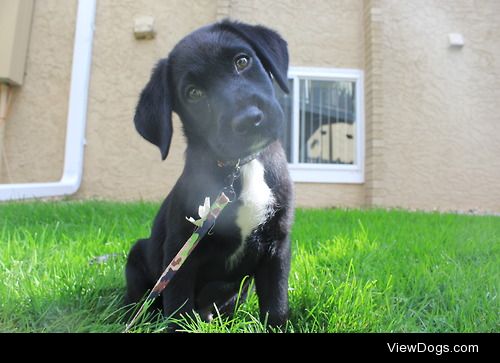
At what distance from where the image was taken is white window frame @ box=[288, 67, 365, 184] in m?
6.76

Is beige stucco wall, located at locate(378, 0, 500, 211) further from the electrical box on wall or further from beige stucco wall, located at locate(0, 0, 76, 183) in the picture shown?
the electrical box on wall

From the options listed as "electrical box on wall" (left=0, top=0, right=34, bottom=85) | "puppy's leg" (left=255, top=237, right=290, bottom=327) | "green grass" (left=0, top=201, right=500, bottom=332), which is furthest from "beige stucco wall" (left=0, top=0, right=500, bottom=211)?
"puppy's leg" (left=255, top=237, right=290, bottom=327)

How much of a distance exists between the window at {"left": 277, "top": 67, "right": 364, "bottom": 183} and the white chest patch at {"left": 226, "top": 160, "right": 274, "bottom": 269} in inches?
210

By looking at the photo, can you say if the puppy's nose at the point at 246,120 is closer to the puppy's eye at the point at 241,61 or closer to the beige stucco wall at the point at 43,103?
the puppy's eye at the point at 241,61

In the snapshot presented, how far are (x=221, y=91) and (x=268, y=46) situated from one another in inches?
13.2

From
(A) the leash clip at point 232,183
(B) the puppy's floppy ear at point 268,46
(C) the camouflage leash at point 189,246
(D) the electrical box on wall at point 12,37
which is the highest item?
(D) the electrical box on wall at point 12,37

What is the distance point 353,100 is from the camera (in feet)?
23.2

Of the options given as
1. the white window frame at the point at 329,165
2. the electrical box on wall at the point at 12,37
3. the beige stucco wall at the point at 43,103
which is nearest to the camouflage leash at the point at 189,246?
the white window frame at the point at 329,165

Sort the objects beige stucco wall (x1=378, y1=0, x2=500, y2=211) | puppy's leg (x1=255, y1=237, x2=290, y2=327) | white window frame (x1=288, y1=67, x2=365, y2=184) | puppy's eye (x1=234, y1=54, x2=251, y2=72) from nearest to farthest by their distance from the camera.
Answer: puppy's leg (x1=255, y1=237, x2=290, y2=327) < puppy's eye (x1=234, y1=54, x2=251, y2=72) < beige stucco wall (x1=378, y1=0, x2=500, y2=211) < white window frame (x1=288, y1=67, x2=365, y2=184)

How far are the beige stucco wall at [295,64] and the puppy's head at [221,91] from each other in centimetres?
476

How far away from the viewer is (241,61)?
1507 millimetres

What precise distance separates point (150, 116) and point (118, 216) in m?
2.39

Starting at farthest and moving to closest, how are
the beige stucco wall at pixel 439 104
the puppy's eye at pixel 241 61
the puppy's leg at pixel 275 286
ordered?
the beige stucco wall at pixel 439 104 < the puppy's eye at pixel 241 61 < the puppy's leg at pixel 275 286

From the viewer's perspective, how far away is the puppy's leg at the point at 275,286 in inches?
53.7
